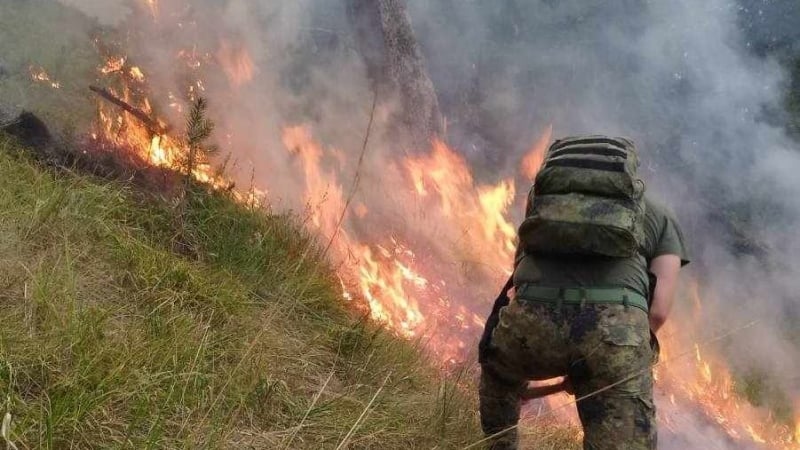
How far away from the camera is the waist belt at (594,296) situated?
2.39 meters

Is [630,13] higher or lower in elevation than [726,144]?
higher

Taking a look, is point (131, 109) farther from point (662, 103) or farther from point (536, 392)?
point (662, 103)

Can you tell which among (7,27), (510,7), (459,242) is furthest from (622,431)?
(510,7)

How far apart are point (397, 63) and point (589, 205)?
418 centimetres

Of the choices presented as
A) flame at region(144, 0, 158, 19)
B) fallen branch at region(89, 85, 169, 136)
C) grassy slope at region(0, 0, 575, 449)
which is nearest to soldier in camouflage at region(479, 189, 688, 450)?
grassy slope at region(0, 0, 575, 449)

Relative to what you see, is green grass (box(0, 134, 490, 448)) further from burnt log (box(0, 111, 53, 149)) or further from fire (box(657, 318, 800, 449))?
fire (box(657, 318, 800, 449))

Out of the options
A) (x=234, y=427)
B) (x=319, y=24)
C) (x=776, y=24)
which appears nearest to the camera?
Result: (x=234, y=427)

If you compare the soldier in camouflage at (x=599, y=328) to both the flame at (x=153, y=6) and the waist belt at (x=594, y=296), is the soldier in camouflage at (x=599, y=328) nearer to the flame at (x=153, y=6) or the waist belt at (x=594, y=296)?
the waist belt at (x=594, y=296)

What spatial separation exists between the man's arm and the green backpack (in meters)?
0.24

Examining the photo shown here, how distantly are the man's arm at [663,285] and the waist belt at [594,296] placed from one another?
0.57 feet

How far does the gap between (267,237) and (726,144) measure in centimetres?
744

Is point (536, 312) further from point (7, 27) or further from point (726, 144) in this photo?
point (726, 144)

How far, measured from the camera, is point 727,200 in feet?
29.3

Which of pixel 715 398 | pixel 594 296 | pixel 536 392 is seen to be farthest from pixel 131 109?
pixel 715 398
